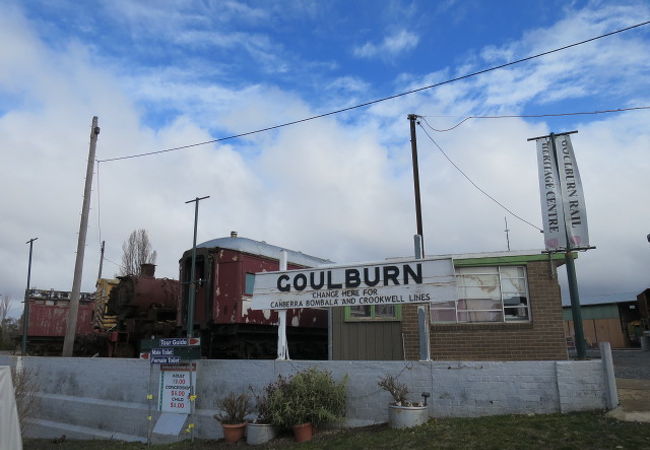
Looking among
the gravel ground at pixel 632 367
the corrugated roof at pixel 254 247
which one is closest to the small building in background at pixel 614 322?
the gravel ground at pixel 632 367

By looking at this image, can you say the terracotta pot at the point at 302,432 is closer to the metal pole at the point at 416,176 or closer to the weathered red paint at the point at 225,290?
the weathered red paint at the point at 225,290

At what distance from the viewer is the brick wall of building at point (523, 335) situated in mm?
11305

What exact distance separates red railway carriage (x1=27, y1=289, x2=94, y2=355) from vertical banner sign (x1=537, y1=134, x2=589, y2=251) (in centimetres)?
2299

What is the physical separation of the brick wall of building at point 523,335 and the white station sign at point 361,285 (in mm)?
2551

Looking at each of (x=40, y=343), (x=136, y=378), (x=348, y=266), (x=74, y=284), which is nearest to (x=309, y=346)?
(x=136, y=378)

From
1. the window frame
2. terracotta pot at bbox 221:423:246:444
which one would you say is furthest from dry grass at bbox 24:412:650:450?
the window frame

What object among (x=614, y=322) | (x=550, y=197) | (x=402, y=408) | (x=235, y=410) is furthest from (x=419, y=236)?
(x=614, y=322)

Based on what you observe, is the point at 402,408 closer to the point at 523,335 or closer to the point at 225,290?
the point at 523,335

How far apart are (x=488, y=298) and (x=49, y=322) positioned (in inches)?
941

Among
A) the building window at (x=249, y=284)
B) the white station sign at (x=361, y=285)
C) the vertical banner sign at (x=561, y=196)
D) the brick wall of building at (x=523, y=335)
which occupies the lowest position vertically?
the brick wall of building at (x=523, y=335)

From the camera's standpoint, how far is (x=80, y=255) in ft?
57.8

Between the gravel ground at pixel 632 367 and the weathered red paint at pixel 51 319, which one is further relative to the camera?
the weathered red paint at pixel 51 319

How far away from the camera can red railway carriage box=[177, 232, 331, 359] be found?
1437 centimetres

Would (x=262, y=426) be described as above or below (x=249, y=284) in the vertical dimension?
below
